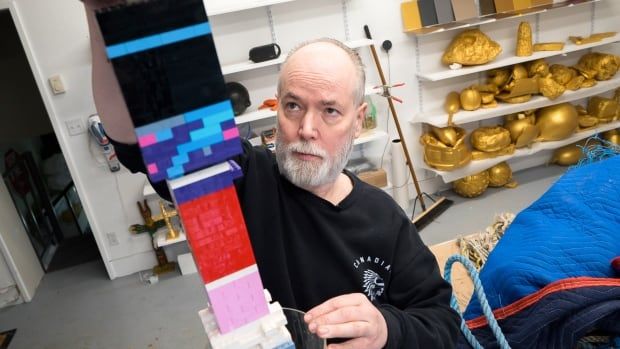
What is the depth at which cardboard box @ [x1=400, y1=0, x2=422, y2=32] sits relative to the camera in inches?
116

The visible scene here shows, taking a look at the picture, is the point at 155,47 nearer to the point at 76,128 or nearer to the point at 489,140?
the point at 76,128

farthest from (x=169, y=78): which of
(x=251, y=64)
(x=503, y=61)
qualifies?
(x=503, y=61)

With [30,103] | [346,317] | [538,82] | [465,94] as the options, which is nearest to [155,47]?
[346,317]

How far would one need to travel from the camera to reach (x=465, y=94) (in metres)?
3.11

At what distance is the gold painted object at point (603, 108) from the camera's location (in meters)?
3.38

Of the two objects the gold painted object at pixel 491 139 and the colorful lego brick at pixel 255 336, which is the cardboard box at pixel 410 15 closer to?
the gold painted object at pixel 491 139

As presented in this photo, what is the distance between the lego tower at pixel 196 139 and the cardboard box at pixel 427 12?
2.79m

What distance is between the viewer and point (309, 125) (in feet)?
2.85

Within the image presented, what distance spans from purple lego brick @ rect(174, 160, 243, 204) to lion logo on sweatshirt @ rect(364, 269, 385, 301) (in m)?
0.48

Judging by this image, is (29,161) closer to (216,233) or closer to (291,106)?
(291,106)

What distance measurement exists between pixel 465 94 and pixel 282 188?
254 centimetres

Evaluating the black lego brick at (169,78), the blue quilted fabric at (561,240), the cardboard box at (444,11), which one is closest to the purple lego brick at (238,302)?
the black lego brick at (169,78)

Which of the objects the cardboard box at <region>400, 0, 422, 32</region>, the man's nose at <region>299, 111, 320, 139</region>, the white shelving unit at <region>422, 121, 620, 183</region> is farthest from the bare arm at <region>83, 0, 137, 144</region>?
the white shelving unit at <region>422, 121, 620, 183</region>

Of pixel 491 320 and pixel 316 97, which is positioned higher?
pixel 316 97
